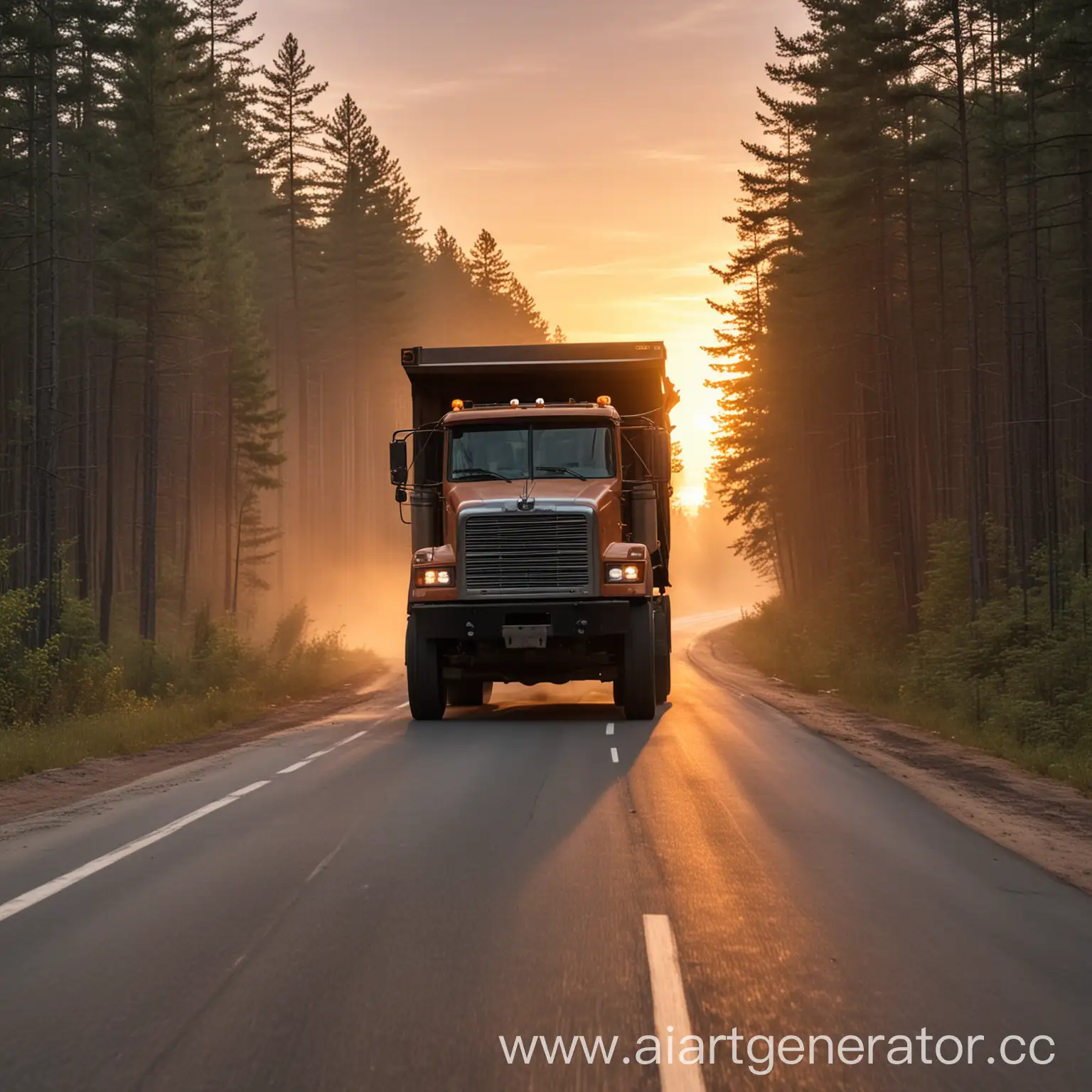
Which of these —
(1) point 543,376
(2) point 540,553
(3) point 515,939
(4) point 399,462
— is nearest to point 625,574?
(2) point 540,553

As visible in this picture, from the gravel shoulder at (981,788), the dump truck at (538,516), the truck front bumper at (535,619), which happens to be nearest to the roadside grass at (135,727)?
the dump truck at (538,516)

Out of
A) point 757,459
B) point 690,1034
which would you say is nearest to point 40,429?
point 690,1034

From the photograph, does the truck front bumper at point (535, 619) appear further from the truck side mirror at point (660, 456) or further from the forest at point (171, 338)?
the forest at point (171, 338)

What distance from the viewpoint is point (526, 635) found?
1791cm

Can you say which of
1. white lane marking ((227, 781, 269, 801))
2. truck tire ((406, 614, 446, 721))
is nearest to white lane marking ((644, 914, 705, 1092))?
white lane marking ((227, 781, 269, 801))

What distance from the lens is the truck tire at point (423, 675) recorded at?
18.6m

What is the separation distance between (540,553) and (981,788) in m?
7.50

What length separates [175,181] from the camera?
36719 mm

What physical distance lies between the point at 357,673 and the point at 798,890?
29.2m

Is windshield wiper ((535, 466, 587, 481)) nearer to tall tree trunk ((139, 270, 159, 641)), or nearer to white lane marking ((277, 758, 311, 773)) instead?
white lane marking ((277, 758, 311, 773))

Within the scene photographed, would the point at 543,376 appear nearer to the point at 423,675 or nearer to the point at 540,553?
the point at 540,553

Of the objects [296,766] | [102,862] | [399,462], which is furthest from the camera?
[399,462]

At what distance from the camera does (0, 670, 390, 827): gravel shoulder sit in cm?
1179

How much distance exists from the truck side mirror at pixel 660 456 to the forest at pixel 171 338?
10263mm
